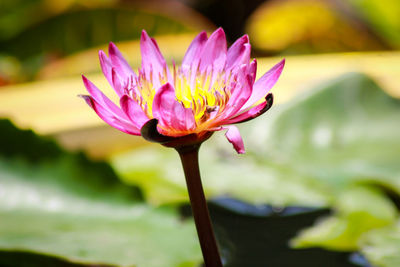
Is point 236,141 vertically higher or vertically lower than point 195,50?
lower

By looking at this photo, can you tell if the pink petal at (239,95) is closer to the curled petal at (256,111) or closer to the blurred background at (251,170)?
the curled petal at (256,111)

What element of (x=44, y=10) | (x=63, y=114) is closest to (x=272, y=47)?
(x=44, y=10)

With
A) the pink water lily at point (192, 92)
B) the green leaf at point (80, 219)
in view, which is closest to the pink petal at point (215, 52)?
the pink water lily at point (192, 92)

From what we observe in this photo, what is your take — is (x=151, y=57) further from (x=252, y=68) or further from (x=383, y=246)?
(x=383, y=246)

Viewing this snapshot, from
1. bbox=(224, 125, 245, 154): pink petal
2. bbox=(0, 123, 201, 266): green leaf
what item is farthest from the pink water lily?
bbox=(0, 123, 201, 266): green leaf

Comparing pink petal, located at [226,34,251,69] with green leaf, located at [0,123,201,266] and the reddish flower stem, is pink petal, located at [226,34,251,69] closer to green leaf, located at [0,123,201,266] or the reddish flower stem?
the reddish flower stem

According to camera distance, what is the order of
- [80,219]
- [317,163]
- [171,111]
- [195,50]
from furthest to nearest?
[317,163]
[80,219]
[195,50]
[171,111]

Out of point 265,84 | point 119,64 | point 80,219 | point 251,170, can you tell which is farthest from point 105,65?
point 251,170

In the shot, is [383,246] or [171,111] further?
[383,246]
